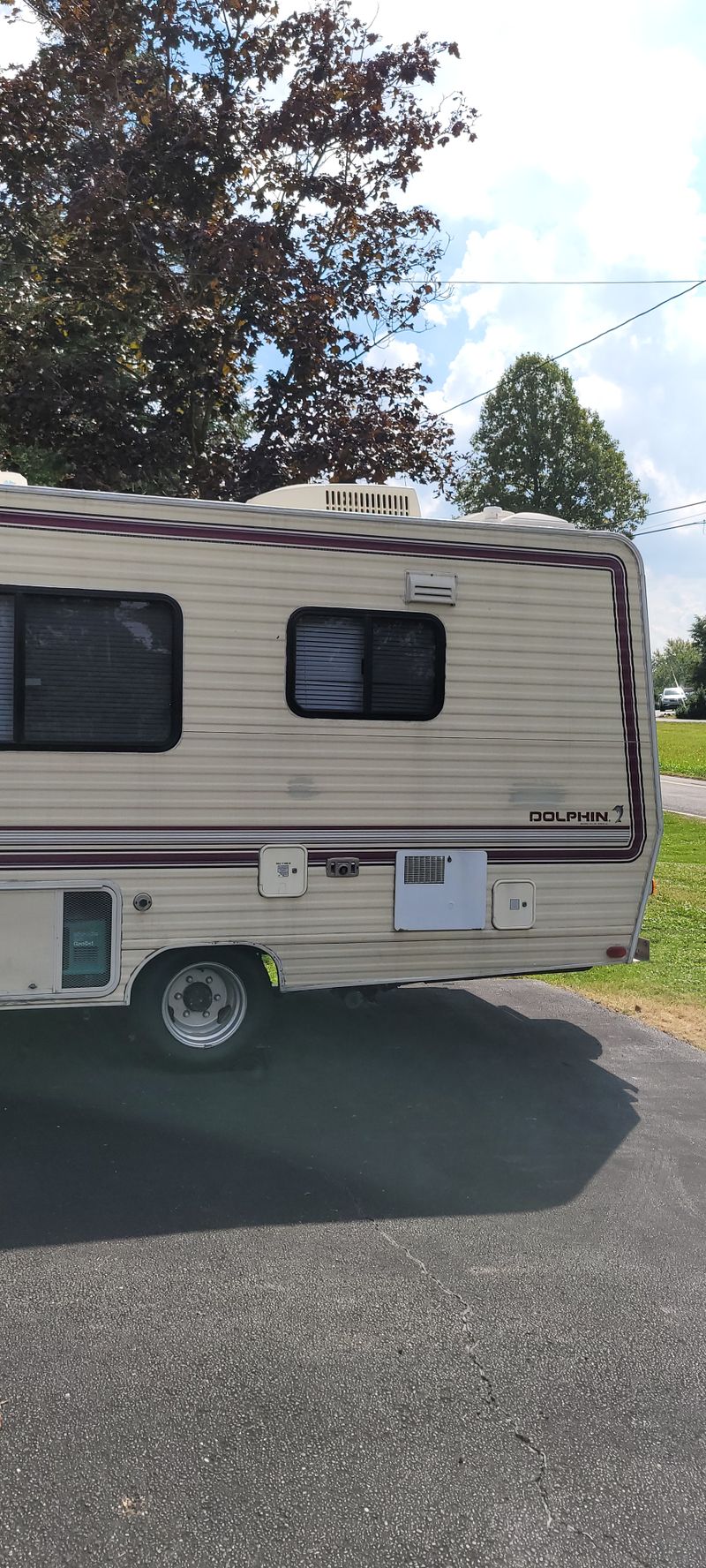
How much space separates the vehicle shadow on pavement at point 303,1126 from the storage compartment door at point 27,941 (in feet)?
1.98

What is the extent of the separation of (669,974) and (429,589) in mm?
4687

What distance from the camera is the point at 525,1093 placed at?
242 inches

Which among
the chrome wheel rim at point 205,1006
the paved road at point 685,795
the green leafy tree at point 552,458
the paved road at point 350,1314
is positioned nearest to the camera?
the paved road at point 350,1314

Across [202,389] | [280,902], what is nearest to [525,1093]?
[280,902]

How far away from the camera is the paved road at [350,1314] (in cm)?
289

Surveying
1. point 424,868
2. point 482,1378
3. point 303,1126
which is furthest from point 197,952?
point 482,1378

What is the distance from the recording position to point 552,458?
46.6 m

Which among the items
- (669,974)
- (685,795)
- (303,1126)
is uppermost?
(685,795)

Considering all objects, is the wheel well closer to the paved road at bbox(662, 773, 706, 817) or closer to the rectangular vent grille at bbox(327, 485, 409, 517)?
the rectangular vent grille at bbox(327, 485, 409, 517)

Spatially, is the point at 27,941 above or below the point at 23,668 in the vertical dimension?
below

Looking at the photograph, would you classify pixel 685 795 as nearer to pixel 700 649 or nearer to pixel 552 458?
pixel 552 458

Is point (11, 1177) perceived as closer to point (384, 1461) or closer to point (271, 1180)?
point (271, 1180)

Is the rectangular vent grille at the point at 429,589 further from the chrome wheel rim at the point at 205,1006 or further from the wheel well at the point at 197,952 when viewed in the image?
the chrome wheel rim at the point at 205,1006

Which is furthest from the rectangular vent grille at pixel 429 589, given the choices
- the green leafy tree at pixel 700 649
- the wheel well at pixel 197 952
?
the green leafy tree at pixel 700 649
